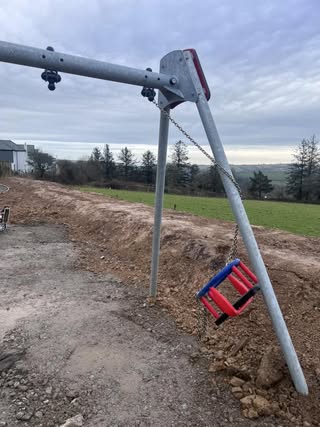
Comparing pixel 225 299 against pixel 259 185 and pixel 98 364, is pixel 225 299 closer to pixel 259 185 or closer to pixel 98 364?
pixel 98 364

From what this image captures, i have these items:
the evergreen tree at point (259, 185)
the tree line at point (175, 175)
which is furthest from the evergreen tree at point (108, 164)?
the evergreen tree at point (259, 185)

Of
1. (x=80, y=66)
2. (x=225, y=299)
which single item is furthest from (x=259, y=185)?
(x=80, y=66)

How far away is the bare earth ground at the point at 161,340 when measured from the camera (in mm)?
3002

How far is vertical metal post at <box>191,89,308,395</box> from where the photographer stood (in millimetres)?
3035

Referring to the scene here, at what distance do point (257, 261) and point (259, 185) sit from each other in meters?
55.6

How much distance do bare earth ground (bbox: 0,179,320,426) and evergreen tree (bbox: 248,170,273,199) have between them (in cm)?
5046

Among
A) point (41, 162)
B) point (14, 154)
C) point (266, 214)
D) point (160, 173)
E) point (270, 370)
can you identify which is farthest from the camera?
point (14, 154)

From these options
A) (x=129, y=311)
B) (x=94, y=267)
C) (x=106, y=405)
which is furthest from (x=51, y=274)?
(x=106, y=405)

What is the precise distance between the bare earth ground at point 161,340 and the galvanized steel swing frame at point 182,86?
565 mm

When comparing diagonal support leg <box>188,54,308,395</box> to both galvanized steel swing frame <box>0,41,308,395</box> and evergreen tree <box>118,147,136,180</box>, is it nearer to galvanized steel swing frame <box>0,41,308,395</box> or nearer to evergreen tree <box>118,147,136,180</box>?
galvanized steel swing frame <box>0,41,308,395</box>

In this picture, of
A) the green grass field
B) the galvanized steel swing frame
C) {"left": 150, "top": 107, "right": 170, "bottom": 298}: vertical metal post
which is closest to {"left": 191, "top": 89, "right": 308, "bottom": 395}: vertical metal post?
the galvanized steel swing frame

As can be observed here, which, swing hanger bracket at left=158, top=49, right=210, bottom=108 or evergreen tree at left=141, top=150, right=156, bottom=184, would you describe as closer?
swing hanger bracket at left=158, top=49, right=210, bottom=108

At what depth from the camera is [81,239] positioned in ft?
32.0

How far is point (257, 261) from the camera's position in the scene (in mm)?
3062
